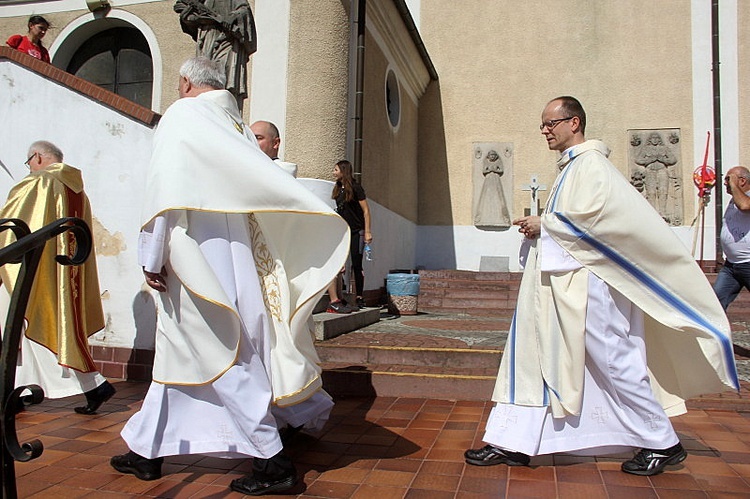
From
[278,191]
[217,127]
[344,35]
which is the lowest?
[278,191]

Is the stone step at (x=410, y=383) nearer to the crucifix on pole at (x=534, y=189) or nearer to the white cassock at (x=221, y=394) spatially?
the white cassock at (x=221, y=394)

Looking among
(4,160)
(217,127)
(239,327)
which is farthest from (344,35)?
(239,327)

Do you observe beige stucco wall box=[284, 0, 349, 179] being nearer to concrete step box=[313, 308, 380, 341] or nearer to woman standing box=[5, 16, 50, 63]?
concrete step box=[313, 308, 380, 341]

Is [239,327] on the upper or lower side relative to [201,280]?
lower

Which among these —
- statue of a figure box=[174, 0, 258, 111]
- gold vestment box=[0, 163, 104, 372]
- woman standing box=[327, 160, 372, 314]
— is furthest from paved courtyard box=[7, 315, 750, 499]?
statue of a figure box=[174, 0, 258, 111]

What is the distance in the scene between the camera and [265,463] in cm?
273

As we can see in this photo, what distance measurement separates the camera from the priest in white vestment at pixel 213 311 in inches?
106

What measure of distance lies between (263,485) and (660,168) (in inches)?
485

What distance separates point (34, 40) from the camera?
6812mm

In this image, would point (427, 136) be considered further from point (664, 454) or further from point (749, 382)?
point (664, 454)

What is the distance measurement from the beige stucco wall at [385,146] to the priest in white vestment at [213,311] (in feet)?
20.7

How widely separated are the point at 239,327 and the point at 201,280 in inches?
10.3

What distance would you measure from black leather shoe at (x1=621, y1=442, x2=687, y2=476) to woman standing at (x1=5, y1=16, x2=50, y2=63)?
22.2 ft

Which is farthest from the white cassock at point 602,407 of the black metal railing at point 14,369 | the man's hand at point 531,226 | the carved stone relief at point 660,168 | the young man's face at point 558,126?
the carved stone relief at point 660,168
